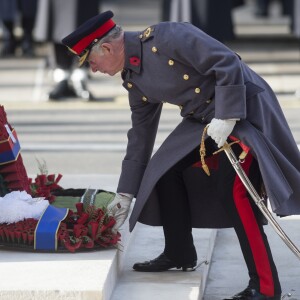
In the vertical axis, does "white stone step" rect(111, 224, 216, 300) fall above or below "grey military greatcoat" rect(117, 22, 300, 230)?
below

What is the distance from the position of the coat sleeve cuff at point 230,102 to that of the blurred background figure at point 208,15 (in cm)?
675

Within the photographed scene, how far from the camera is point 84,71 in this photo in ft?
37.2

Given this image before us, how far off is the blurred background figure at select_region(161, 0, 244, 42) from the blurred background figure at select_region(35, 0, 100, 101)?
0.83 metres

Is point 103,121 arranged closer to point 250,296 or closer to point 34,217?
point 34,217

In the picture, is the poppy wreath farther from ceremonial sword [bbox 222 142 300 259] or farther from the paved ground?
ceremonial sword [bbox 222 142 300 259]

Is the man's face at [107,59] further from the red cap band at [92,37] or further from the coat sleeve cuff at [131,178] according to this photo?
the coat sleeve cuff at [131,178]

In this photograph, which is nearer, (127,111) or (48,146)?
(48,146)

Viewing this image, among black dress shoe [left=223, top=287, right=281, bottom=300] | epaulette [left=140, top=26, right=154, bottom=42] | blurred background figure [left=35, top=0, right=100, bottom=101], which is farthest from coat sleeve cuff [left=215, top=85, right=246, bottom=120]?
blurred background figure [left=35, top=0, right=100, bottom=101]

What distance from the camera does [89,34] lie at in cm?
475

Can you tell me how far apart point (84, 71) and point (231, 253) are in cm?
572

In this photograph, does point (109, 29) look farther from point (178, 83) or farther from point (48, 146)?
point (48, 146)

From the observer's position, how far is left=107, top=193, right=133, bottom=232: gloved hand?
5.11 metres

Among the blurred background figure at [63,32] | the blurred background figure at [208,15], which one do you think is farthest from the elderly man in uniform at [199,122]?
the blurred background figure at [208,15]

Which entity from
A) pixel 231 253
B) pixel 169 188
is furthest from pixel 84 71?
pixel 169 188
